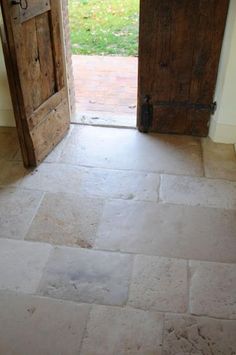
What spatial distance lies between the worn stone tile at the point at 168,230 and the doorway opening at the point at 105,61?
99cm

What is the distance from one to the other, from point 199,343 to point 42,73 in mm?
1753

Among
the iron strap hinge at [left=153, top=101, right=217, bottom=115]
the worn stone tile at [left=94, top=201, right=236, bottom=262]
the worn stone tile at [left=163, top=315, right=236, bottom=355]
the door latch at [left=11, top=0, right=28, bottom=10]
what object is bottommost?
the worn stone tile at [left=163, top=315, right=236, bottom=355]

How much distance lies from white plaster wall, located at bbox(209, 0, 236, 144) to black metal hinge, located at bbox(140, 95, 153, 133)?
0.45 meters

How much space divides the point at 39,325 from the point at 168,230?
2.60ft

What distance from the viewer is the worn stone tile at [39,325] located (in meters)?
1.36

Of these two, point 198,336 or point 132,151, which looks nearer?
point 198,336

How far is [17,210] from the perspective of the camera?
6.57 ft

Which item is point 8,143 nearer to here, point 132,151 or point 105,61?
point 132,151

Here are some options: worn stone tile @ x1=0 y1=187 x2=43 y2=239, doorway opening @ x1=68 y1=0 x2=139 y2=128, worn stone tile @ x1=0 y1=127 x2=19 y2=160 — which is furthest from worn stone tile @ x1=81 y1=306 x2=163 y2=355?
doorway opening @ x1=68 y1=0 x2=139 y2=128

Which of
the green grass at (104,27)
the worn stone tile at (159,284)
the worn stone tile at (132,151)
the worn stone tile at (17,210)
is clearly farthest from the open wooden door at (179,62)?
the green grass at (104,27)

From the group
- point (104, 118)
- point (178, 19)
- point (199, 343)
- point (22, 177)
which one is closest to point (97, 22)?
point (104, 118)

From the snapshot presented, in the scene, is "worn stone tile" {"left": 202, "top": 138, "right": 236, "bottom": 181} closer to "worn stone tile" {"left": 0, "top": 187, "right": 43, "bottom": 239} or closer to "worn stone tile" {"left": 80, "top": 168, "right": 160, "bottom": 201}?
"worn stone tile" {"left": 80, "top": 168, "right": 160, "bottom": 201}

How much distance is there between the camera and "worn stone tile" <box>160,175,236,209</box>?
6.70 ft

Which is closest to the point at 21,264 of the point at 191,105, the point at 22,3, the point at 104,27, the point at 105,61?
the point at 22,3
